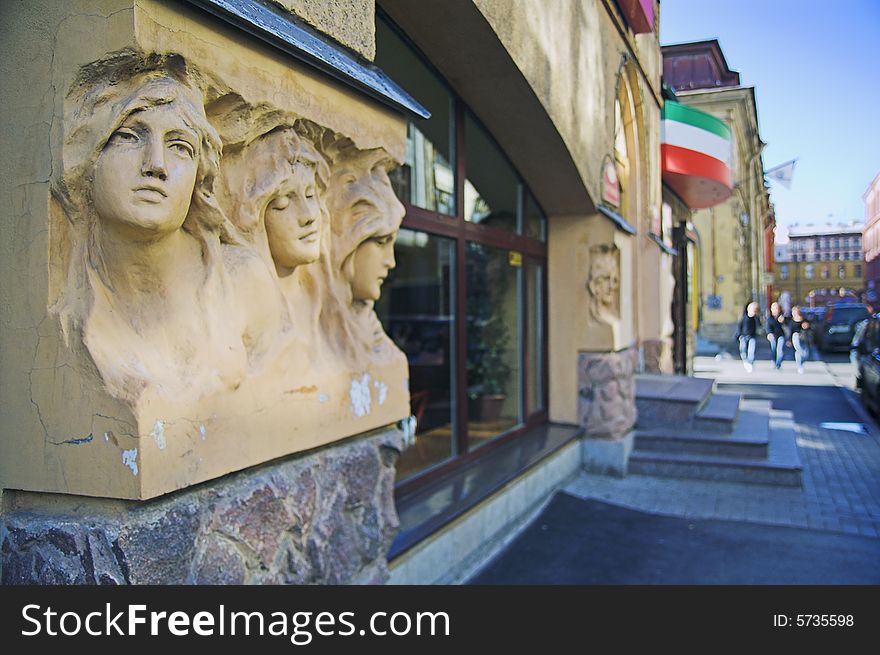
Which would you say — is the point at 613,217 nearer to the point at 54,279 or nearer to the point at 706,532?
the point at 706,532

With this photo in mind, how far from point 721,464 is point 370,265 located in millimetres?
4905

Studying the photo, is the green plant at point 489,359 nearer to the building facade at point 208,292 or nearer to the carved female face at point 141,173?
the building facade at point 208,292

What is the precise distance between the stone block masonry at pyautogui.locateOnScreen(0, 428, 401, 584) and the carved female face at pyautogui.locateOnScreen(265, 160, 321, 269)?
2.17 ft

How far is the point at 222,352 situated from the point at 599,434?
5218 mm

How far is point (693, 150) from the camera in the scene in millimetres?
9914

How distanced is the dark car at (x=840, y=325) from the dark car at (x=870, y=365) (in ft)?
38.5

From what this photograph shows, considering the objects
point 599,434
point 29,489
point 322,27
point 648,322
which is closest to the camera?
point 29,489

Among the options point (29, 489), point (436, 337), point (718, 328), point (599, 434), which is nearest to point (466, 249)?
point (436, 337)

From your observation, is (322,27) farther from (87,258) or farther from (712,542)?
(712,542)

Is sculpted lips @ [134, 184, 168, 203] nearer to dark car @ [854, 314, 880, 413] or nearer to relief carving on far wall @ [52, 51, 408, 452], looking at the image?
relief carving on far wall @ [52, 51, 408, 452]

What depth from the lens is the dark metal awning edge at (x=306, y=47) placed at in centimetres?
187

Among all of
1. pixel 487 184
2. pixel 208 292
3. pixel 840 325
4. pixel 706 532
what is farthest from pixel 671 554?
pixel 840 325

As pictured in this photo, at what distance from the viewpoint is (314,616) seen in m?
1.97

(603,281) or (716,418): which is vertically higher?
(603,281)
